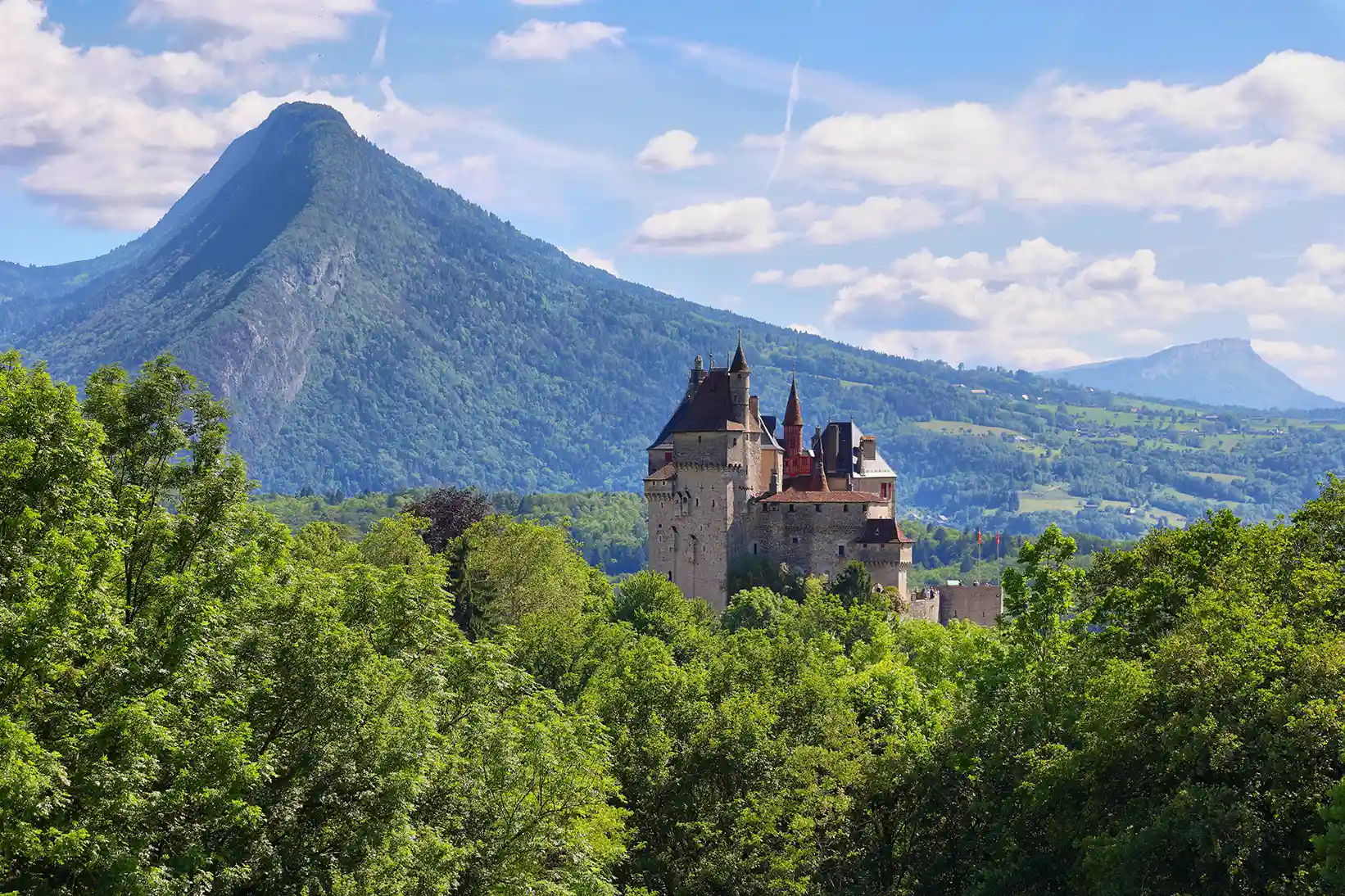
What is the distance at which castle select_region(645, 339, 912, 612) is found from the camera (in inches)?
4254

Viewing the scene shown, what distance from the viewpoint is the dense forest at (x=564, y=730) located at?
2809 centimetres

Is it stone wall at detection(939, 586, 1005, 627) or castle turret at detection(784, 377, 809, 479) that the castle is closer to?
castle turret at detection(784, 377, 809, 479)

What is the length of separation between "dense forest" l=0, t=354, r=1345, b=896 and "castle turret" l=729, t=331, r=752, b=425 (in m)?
53.1

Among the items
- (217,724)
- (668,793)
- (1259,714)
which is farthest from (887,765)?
(217,724)

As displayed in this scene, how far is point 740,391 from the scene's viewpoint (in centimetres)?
10844

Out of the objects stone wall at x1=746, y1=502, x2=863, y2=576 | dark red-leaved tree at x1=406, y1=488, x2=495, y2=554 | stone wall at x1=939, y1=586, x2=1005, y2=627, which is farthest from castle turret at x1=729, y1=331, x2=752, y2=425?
stone wall at x1=939, y1=586, x2=1005, y2=627

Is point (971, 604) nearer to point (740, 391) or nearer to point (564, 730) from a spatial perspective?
point (740, 391)

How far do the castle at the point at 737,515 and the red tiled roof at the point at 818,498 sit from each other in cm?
6

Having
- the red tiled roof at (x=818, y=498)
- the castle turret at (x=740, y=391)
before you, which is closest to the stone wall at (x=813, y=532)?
the red tiled roof at (x=818, y=498)

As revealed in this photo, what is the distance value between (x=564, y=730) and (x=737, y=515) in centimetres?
6899

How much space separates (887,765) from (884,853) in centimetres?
246

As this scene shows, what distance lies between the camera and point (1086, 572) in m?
51.4

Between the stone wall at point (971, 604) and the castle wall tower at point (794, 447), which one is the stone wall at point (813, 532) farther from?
the stone wall at point (971, 604)

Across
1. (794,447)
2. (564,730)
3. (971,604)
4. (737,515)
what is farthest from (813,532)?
(564,730)
